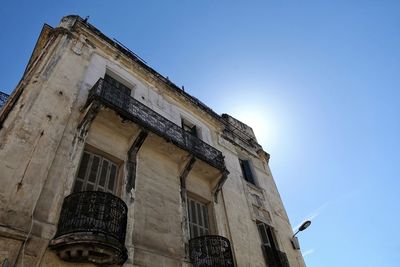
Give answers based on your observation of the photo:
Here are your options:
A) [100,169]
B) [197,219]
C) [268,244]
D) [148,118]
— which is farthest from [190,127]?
[100,169]

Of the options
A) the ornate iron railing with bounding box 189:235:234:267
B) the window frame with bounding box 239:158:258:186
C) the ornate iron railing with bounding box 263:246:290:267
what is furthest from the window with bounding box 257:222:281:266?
the ornate iron railing with bounding box 189:235:234:267

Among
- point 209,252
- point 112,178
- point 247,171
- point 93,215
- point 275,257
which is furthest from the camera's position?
point 247,171

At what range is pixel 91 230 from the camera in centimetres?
531

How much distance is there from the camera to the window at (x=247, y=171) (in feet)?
45.5

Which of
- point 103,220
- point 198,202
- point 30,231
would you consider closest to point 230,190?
point 198,202

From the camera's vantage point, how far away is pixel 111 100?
27.7ft

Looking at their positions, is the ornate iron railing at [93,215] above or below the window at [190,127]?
below

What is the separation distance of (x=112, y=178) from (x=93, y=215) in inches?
84.8

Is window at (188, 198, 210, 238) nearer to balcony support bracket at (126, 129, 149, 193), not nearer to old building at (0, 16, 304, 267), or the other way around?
old building at (0, 16, 304, 267)

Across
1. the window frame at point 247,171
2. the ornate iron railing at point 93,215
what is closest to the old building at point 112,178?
the ornate iron railing at point 93,215

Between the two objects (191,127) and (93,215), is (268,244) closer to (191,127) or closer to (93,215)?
(191,127)

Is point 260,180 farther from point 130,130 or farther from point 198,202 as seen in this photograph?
point 130,130

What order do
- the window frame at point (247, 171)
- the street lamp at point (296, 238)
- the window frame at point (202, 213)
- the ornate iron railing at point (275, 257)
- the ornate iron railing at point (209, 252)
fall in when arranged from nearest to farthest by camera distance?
the ornate iron railing at point (209, 252), the window frame at point (202, 213), the ornate iron railing at point (275, 257), the street lamp at point (296, 238), the window frame at point (247, 171)

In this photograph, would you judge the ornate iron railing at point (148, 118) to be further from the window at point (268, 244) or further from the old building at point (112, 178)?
the window at point (268, 244)
